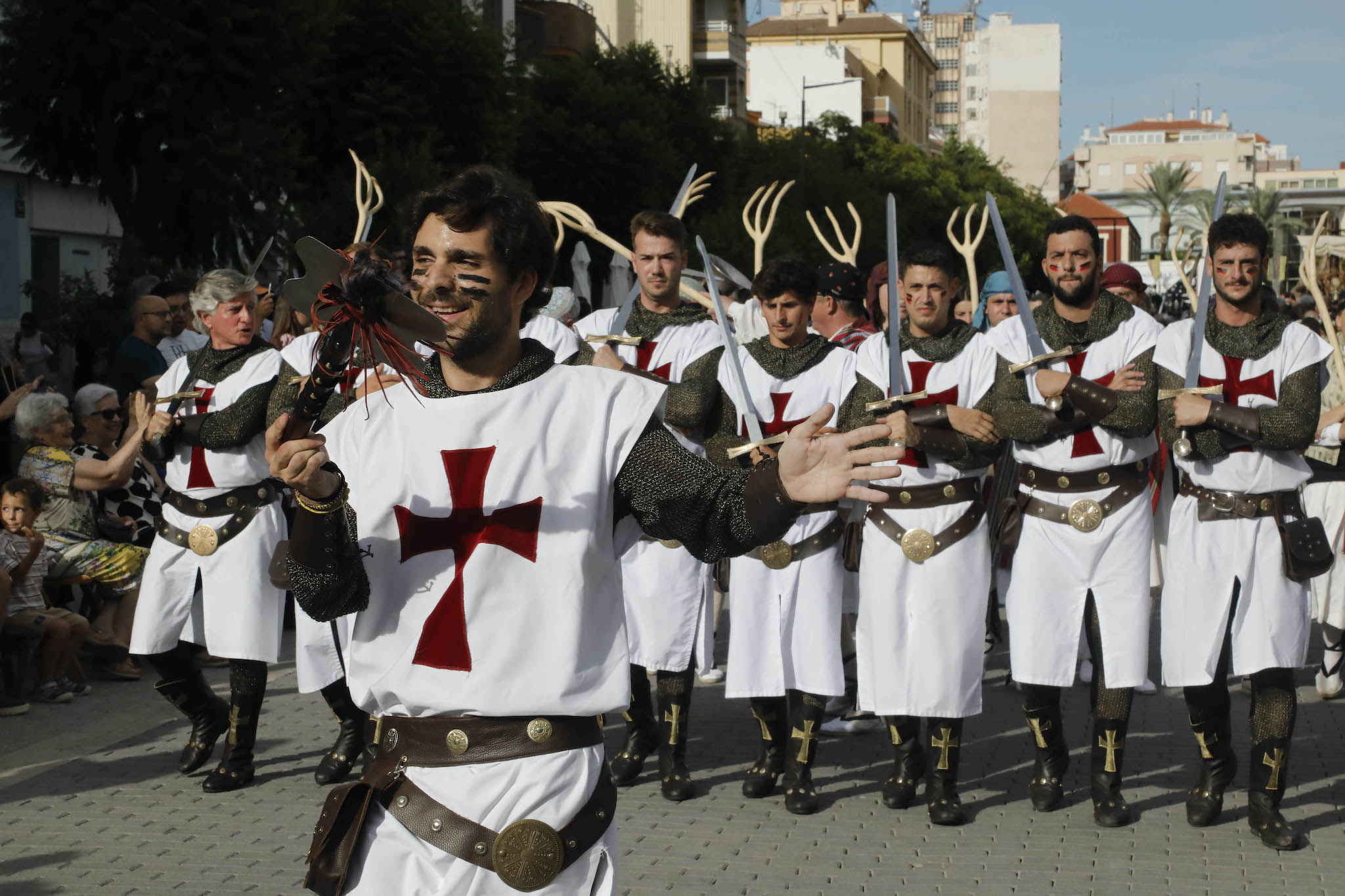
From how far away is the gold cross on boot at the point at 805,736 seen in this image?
6492 millimetres

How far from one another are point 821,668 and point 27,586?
434cm

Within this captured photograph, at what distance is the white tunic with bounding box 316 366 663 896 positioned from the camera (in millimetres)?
2967

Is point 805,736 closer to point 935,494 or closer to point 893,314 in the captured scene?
point 935,494

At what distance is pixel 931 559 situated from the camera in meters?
6.36

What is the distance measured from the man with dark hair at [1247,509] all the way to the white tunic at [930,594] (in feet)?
2.40

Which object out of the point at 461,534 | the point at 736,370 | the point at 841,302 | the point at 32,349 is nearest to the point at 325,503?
the point at 461,534

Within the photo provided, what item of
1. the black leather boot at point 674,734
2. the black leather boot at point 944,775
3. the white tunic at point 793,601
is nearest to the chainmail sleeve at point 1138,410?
the white tunic at point 793,601

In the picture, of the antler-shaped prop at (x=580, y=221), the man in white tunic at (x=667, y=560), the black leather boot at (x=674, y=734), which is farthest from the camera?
the antler-shaped prop at (x=580, y=221)

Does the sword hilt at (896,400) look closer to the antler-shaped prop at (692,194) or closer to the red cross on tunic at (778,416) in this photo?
the red cross on tunic at (778,416)

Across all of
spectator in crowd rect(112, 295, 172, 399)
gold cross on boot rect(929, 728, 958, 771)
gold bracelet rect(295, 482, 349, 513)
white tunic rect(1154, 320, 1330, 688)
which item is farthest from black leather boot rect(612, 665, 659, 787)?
spectator in crowd rect(112, 295, 172, 399)

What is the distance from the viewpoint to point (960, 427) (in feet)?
20.2

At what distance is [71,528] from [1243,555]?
6.22 meters

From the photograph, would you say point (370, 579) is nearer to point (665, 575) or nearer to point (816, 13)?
point (665, 575)

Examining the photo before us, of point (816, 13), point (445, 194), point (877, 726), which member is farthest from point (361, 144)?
point (816, 13)
